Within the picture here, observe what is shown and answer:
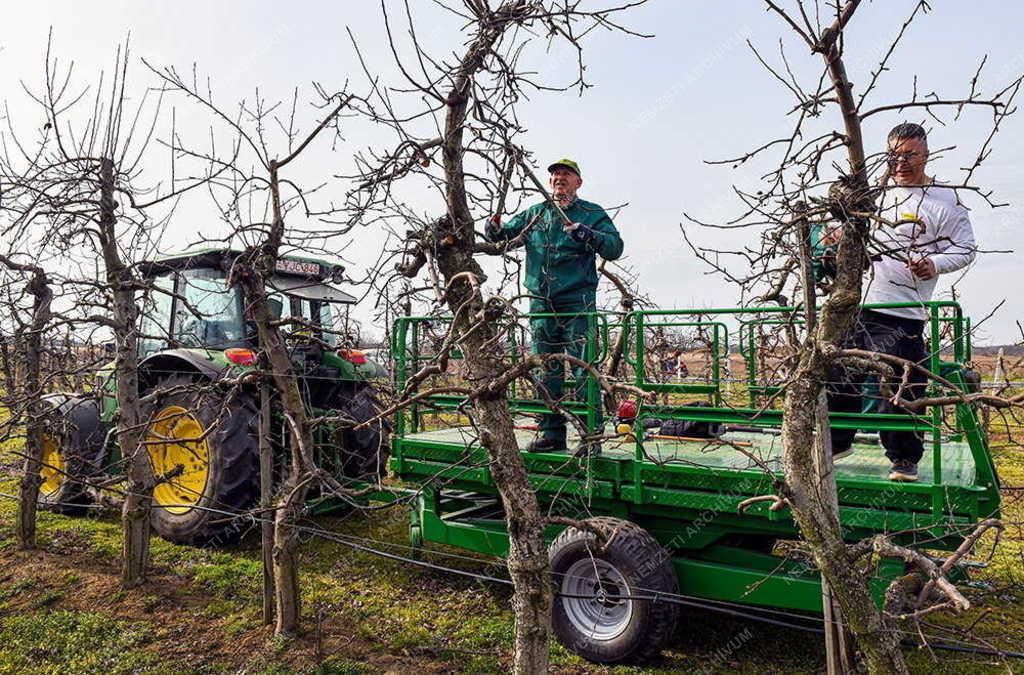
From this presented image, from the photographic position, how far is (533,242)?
4492 mm

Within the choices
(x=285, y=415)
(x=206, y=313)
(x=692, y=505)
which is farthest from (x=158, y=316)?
(x=692, y=505)

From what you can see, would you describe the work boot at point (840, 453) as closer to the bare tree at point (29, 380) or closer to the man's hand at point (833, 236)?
the man's hand at point (833, 236)

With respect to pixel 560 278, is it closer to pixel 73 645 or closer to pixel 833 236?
pixel 833 236

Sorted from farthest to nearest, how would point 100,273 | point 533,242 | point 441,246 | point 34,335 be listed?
1. point 34,335
2. point 100,273
3. point 533,242
4. point 441,246

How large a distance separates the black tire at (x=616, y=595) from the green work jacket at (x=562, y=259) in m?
1.43

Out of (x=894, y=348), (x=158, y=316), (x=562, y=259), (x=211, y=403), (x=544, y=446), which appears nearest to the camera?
(x=894, y=348)

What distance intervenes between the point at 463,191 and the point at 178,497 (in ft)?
14.9

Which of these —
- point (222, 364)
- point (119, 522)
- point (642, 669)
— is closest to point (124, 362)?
point (222, 364)

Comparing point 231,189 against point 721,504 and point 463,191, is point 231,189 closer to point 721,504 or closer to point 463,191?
point 463,191

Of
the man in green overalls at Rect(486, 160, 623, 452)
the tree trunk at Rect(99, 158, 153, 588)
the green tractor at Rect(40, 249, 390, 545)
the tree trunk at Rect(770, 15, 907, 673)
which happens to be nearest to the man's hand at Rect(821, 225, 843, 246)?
the tree trunk at Rect(770, 15, 907, 673)

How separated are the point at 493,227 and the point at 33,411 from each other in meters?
4.38

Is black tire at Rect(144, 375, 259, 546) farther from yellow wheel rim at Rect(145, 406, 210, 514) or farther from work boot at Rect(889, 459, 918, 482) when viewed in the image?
work boot at Rect(889, 459, 918, 482)

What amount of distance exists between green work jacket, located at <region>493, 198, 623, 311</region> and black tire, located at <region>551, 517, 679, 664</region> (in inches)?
56.2

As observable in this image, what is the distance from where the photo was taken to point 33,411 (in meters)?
5.46
